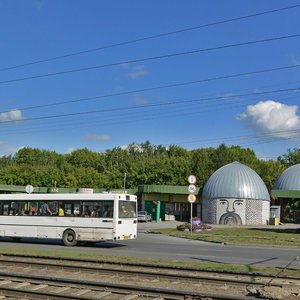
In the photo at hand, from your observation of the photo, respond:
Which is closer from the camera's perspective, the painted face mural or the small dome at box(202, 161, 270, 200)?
the painted face mural

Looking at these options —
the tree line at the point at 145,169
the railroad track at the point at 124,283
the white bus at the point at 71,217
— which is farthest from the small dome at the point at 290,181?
the railroad track at the point at 124,283

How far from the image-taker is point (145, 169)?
9162 centimetres

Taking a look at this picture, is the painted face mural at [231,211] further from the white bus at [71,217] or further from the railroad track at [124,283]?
the railroad track at [124,283]

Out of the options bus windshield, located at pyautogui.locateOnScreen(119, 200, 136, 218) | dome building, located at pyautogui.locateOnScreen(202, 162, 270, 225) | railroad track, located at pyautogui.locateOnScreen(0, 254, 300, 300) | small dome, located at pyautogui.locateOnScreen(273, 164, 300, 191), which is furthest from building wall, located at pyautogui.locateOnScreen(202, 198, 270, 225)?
railroad track, located at pyautogui.locateOnScreen(0, 254, 300, 300)

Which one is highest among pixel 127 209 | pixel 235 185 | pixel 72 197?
pixel 235 185

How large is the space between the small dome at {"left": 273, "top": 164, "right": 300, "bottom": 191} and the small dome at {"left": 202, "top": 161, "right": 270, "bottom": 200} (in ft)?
44.0

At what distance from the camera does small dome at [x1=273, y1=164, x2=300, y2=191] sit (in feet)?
237

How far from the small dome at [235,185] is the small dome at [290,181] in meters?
13.4

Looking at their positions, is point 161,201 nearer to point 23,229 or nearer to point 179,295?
point 23,229

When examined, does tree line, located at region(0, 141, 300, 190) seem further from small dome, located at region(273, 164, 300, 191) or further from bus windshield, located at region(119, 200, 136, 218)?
bus windshield, located at region(119, 200, 136, 218)

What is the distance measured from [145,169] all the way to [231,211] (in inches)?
1409

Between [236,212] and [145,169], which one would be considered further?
[145,169]

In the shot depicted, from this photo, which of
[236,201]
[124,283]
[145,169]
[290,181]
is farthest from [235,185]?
[124,283]

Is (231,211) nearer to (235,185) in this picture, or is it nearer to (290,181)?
(235,185)
